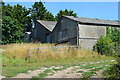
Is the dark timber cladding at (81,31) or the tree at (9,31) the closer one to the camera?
the dark timber cladding at (81,31)

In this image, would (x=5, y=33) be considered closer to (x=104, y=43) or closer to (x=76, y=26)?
(x=76, y=26)

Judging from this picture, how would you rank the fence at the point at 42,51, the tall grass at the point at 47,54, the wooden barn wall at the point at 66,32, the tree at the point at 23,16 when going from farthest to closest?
the tree at the point at 23,16
the wooden barn wall at the point at 66,32
the fence at the point at 42,51
the tall grass at the point at 47,54

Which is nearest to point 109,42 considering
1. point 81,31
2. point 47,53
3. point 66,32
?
point 81,31

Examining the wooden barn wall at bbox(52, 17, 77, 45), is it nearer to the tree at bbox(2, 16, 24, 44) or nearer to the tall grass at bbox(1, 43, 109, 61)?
the tree at bbox(2, 16, 24, 44)

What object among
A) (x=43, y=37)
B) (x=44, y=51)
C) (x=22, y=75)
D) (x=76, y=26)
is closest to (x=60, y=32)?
(x=76, y=26)

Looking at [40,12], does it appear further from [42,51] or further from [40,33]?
[42,51]

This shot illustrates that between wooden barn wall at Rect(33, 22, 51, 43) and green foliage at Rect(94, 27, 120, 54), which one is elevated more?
wooden barn wall at Rect(33, 22, 51, 43)

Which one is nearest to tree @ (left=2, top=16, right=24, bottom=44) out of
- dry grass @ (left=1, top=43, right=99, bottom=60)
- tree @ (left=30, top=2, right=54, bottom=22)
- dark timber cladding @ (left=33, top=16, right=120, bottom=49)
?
dark timber cladding @ (left=33, top=16, right=120, bottom=49)

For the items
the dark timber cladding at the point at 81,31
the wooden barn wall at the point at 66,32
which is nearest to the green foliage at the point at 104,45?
the dark timber cladding at the point at 81,31

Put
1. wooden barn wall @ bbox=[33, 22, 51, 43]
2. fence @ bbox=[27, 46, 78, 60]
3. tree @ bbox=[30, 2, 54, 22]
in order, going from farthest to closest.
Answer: tree @ bbox=[30, 2, 54, 22] → wooden barn wall @ bbox=[33, 22, 51, 43] → fence @ bbox=[27, 46, 78, 60]

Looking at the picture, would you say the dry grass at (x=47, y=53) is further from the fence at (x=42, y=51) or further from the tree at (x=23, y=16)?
the tree at (x=23, y=16)

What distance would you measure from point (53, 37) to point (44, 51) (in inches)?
542

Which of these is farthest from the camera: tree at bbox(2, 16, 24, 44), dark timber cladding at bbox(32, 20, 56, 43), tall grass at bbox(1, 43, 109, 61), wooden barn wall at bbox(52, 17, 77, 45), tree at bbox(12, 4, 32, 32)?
tree at bbox(12, 4, 32, 32)

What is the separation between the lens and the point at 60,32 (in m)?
29.7
